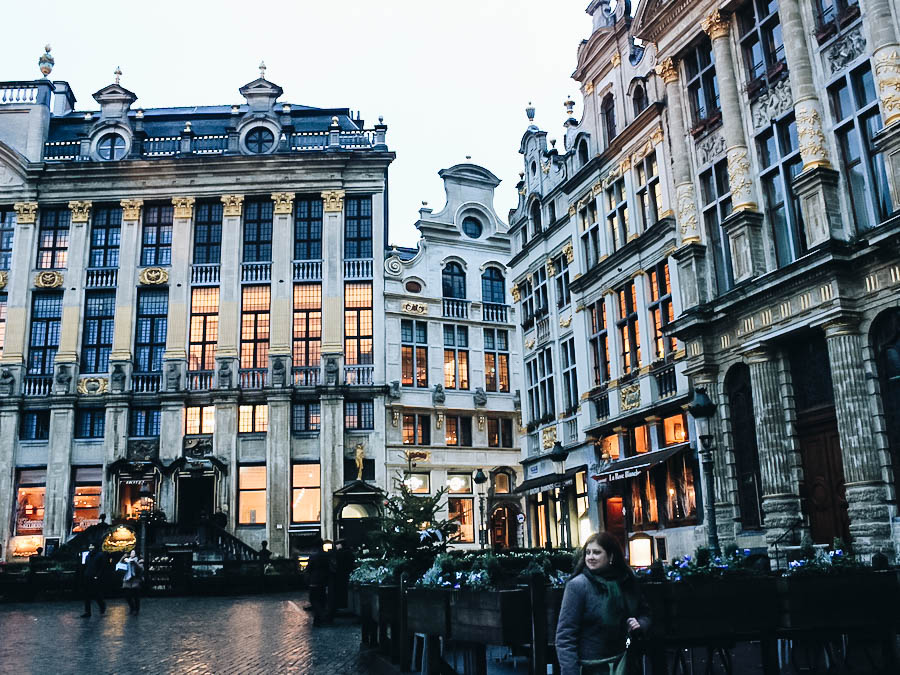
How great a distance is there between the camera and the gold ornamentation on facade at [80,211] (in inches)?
1923

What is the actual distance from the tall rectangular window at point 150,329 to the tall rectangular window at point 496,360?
17.9 meters

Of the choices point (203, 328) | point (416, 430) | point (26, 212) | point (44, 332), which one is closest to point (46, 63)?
point (26, 212)

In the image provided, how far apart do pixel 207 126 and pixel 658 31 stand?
A: 1306 inches

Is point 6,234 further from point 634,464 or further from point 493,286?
point 634,464

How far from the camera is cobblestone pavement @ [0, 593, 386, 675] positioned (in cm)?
1259

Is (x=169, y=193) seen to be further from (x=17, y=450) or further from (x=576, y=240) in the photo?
(x=576, y=240)

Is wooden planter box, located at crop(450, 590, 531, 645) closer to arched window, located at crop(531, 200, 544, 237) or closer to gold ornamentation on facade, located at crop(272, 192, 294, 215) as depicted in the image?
arched window, located at crop(531, 200, 544, 237)

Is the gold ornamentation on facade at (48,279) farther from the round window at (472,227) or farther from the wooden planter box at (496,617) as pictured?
the wooden planter box at (496,617)

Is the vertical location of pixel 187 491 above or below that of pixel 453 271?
below

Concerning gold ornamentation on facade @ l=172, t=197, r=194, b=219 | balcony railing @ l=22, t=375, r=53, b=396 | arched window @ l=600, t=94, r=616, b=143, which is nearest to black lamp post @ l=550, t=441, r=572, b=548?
arched window @ l=600, t=94, r=616, b=143

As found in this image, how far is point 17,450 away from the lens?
150 feet

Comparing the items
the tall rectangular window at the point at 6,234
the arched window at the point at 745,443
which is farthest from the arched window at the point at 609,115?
the tall rectangular window at the point at 6,234

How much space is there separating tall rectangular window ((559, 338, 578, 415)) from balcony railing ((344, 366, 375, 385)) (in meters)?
15.4

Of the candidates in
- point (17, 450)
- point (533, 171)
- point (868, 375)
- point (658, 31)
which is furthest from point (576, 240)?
point (17, 450)
